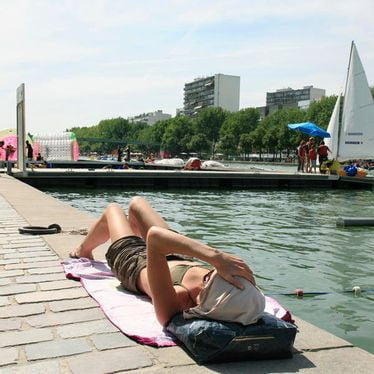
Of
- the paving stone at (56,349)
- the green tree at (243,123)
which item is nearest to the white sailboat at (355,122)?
the paving stone at (56,349)

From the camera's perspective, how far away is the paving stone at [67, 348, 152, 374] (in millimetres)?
2786

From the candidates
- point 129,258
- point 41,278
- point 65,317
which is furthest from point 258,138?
point 65,317

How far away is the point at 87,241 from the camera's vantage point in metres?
5.34

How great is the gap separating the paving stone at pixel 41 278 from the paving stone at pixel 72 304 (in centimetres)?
75

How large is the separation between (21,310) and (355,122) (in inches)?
1199

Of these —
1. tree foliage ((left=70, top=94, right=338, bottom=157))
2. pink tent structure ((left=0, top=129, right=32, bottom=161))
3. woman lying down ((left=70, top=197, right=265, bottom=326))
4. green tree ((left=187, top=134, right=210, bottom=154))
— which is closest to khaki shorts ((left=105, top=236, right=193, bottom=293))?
woman lying down ((left=70, top=197, right=265, bottom=326))

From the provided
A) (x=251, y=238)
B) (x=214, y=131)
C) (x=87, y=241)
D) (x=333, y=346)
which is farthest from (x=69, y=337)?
(x=214, y=131)

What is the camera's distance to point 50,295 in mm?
4281

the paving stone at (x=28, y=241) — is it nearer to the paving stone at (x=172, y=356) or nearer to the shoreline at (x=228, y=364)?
the shoreline at (x=228, y=364)

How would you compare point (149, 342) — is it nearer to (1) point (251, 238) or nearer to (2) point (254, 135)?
(1) point (251, 238)

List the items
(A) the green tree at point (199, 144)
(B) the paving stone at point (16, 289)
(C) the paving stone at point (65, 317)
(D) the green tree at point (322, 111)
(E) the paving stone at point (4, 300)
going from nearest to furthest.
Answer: (C) the paving stone at point (65, 317), (E) the paving stone at point (4, 300), (B) the paving stone at point (16, 289), (D) the green tree at point (322, 111), (A) the green tree at point (199, 144)

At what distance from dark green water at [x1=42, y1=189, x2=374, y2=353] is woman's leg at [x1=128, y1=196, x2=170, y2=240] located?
1.91m

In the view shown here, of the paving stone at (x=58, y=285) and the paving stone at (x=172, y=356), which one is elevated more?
the paving stone at (x=172, y=356)

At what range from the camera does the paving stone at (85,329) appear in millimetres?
3358
